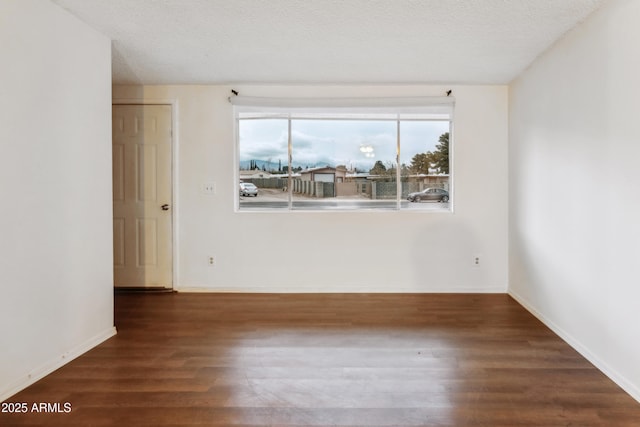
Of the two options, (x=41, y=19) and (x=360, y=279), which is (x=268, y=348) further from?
(x=41, y=19)

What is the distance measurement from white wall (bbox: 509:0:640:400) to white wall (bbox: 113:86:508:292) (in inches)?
19.5

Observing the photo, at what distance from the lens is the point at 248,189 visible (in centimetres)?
414

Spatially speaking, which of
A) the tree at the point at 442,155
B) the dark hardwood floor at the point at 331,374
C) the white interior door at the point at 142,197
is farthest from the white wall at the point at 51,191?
the tree at the point at 442,155

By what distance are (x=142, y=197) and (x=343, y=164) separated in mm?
2282

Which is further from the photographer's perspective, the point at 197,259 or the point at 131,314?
Result: the point at 197,259

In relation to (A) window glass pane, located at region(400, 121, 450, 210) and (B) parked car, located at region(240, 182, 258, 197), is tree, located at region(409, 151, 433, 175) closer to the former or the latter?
(A) window glass pane, located at region(400, 121, 450, 210)

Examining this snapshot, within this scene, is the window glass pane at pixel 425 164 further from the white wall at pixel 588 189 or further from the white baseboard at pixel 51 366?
the white baseboard at pixel 51 366

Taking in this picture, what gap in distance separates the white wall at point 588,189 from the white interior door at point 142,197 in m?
3.69

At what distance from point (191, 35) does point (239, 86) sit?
4.01 feet

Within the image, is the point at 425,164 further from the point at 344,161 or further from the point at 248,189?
the point at 248,189

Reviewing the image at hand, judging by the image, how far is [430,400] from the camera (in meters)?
1.95

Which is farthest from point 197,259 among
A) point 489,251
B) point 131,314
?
point 489,251

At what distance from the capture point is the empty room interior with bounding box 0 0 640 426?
6.67 feet

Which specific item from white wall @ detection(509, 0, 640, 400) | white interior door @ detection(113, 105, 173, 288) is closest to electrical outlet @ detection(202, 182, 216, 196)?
white interior door @ detection(113, 105, 173, 288)
